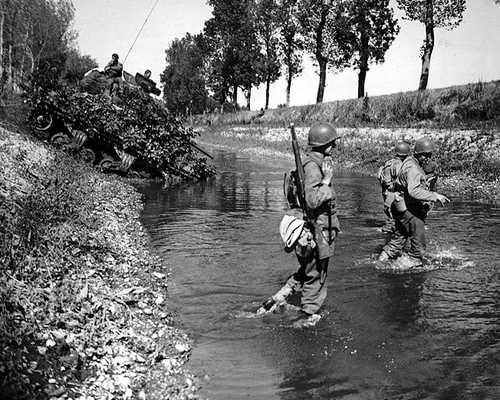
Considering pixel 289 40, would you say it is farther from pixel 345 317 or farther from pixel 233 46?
pixel 345 317

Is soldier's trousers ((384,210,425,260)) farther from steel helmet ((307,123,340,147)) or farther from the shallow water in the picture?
steel helmet ((307,123,340,147))

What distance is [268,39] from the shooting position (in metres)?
55.6

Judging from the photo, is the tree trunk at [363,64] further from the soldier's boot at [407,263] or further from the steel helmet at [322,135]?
the steel helmet at [322,135]

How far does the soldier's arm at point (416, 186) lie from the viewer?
7512mm

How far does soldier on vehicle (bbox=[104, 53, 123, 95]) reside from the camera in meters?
19.9

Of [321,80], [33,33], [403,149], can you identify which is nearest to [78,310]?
[403,149]

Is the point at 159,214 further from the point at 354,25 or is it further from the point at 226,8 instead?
the point at 226,8

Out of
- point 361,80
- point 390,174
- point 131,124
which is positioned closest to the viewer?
point 390,174

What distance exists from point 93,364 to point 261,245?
5.50m

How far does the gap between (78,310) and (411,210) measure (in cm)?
523

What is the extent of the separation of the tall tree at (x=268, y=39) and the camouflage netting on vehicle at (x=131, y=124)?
37505mm

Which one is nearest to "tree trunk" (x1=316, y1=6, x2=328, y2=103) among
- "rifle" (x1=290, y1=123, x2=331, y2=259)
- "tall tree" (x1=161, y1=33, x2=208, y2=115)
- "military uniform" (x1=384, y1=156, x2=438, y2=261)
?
"tall tree" (x1=161, y1=33, x2=208, y2=115)

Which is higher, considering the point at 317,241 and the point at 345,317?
the point at 317,241

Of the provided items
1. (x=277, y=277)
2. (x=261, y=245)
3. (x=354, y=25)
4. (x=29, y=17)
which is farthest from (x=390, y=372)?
(x=29, y=17)
